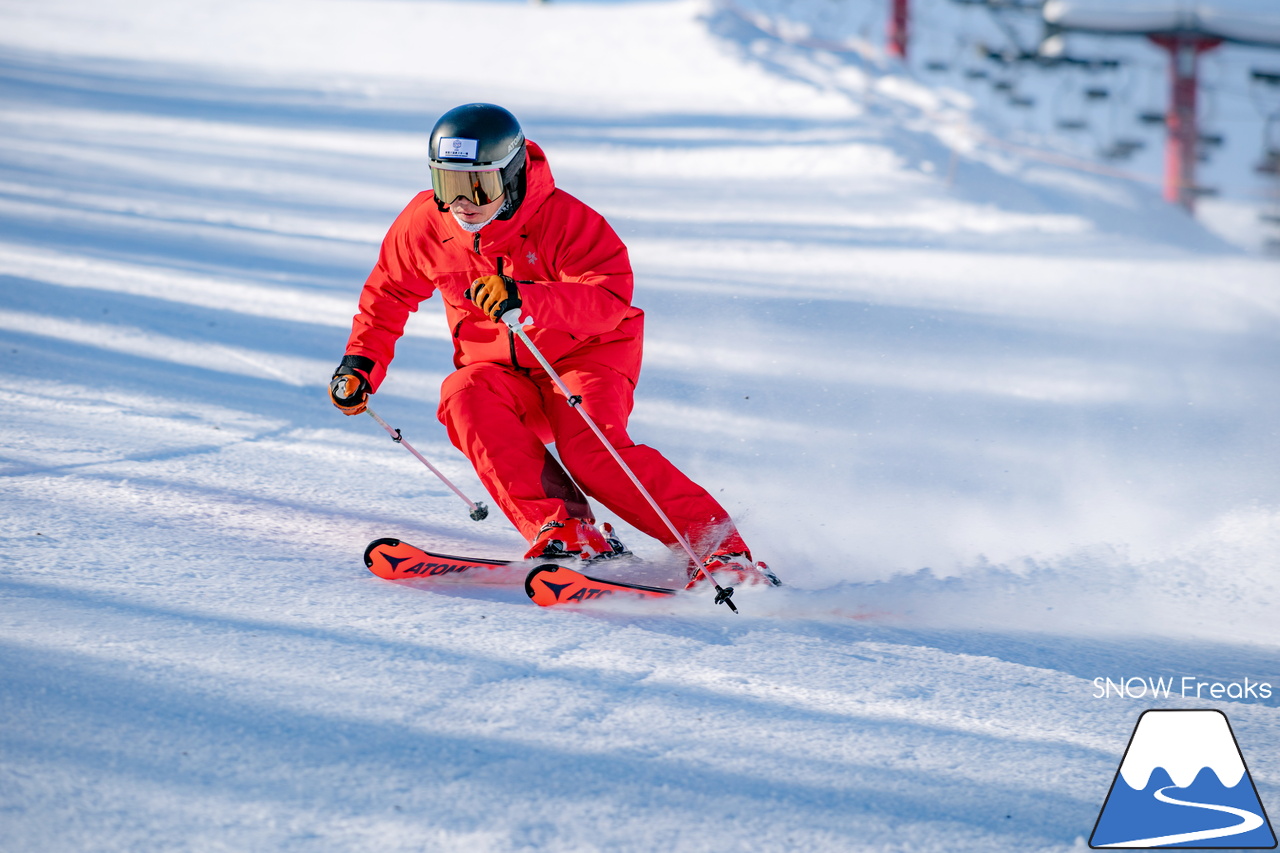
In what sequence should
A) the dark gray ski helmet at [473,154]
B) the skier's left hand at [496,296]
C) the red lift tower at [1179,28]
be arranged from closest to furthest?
the skier's left hand at [496,296], the dark gray ski helmet at [473,154], the red lift tower at [1179,28]

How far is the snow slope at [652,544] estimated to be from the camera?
204cm

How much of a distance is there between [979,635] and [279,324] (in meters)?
4.58

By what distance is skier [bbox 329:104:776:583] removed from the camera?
121 inches

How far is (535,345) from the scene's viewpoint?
3.33 m

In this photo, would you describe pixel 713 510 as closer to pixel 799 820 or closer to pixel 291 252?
pixel 799 820

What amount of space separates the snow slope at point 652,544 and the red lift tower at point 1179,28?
6.89 ft

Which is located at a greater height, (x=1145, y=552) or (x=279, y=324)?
(x=279, y=324)

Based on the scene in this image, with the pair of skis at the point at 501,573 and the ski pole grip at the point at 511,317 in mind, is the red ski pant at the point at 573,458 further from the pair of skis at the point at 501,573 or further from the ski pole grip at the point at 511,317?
the ski pole grip at the point at 511,317

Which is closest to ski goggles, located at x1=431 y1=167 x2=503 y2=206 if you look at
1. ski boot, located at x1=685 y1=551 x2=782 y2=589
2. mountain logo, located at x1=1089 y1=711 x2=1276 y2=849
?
ski boot, located at x1=685 y1=551 x2=782 y2=589

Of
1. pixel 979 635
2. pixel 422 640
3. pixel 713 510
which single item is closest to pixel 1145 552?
pixel 979 635

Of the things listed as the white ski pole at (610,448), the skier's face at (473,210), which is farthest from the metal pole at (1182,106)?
the skier's face at (473,210)

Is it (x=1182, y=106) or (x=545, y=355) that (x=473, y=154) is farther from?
(x=1182, y=106)

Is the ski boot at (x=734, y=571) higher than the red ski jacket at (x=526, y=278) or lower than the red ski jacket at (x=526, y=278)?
lower

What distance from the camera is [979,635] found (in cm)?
286
